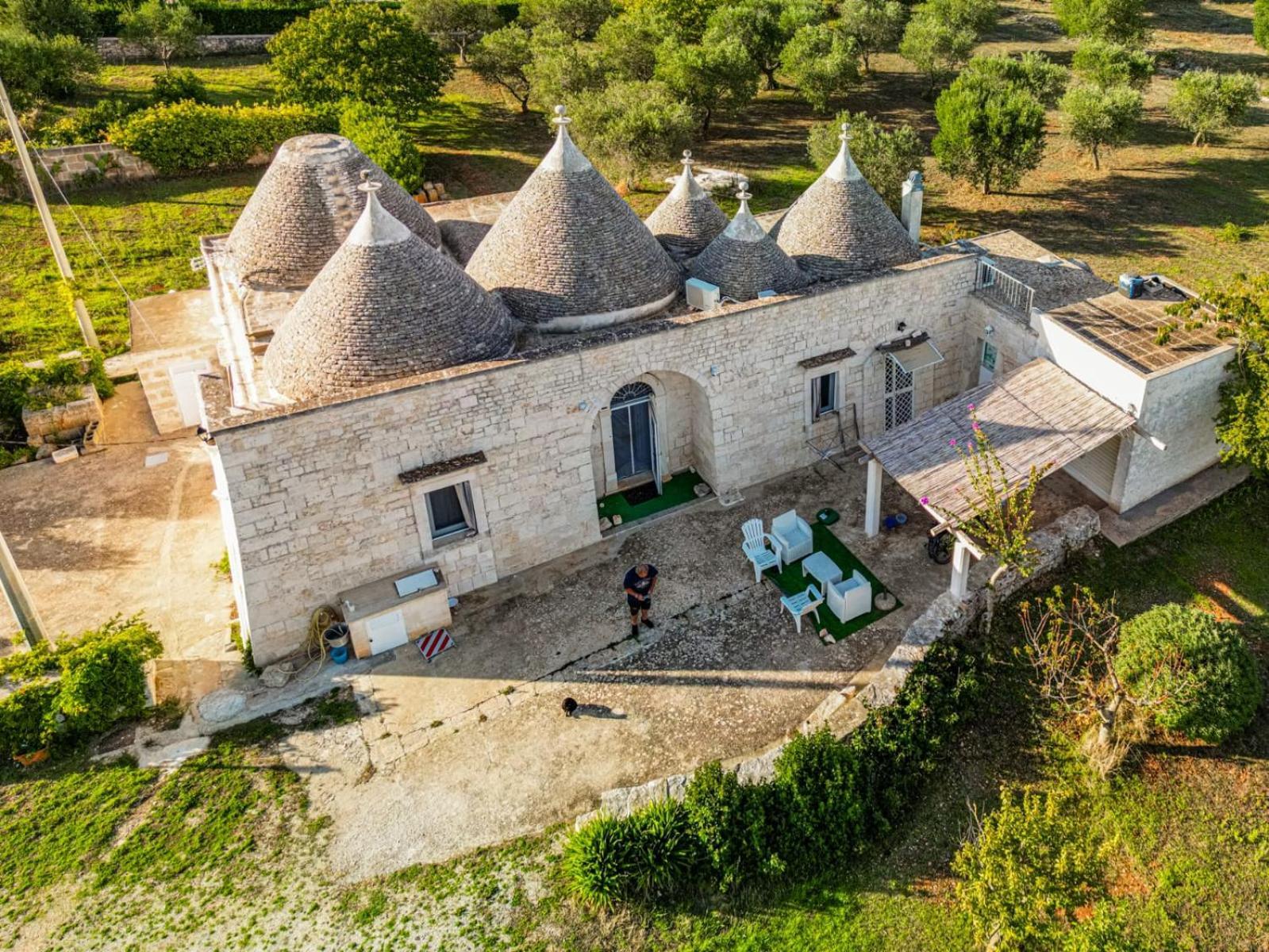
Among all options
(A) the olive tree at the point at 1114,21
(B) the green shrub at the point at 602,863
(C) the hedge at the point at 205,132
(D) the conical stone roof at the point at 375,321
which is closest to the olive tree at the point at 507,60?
(C) the hedge at the point at 205,132

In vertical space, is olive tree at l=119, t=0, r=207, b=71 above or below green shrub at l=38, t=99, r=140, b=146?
above

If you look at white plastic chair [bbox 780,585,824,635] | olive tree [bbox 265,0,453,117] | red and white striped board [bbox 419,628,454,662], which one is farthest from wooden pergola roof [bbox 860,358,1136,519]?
olive tree [bbox 265,0,453,117]

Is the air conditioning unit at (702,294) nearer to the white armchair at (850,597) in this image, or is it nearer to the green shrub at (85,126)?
the white armchair at (850,597)

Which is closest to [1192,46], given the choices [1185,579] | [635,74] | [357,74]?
[635,74]

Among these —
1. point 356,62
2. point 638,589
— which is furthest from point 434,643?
point 356,62

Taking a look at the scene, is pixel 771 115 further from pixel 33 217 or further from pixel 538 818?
pixel 538 818

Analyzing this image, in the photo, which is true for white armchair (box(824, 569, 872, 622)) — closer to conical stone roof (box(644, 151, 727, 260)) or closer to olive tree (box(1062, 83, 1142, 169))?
conical stone roof (box(644, 151, 727, 260))

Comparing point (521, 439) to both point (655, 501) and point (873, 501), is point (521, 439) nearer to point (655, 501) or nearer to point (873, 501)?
point (655, 501)
